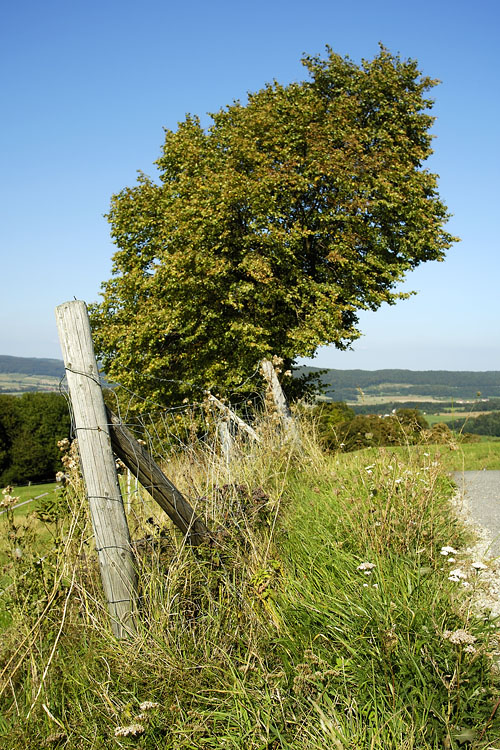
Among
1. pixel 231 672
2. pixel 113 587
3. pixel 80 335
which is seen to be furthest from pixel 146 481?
pixel 231 672

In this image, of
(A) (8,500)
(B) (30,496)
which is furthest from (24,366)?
(A) (8,500)

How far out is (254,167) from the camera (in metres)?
17.0

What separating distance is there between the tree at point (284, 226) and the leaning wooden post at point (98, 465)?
11.5 metres

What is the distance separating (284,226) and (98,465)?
14.2 metres

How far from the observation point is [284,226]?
16.7 meters

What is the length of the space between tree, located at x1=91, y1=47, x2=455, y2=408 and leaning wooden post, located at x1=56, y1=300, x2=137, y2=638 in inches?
453

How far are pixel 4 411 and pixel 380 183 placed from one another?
1584 inches

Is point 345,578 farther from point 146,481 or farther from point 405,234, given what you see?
point 405,234

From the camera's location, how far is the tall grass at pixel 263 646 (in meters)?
2.59

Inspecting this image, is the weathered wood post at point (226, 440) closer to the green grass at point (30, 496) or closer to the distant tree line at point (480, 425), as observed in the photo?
the green grass at point (30, 496)

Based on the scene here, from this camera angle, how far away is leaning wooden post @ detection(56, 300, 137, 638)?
3631 mm

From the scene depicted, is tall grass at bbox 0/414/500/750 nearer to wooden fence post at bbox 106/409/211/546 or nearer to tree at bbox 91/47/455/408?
wooden fence post at bbox 106/409/211/546

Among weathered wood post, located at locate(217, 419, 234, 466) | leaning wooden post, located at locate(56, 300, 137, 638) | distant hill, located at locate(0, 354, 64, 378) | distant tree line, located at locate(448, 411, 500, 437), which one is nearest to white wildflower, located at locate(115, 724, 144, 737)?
leaning wooden post, located at locate(56, 300, 137, 638)

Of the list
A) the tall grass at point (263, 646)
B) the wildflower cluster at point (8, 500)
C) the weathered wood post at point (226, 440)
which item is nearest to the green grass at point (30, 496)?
the wildflower cluster at point (8, 500)
